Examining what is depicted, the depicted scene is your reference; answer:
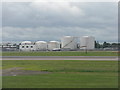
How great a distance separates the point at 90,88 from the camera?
43.8 feet

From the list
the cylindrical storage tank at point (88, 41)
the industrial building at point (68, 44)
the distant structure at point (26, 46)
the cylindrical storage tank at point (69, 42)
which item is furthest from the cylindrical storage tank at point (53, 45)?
the cylindrical storage tank at point (88, 41)

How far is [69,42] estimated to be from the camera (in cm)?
14375

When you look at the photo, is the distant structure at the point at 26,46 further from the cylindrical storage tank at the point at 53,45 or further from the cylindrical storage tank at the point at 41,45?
the cylindrical storage tank at the point at 53,45

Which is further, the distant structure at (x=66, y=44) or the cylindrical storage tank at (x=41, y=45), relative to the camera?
the cylindrical storage tank at (x=41, y=45)

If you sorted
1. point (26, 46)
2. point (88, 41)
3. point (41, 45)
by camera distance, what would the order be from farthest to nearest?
1. point (41, 45)
2. point (26, 46)
3. point (88, 41)

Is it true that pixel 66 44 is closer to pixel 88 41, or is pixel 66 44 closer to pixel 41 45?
pixel 88 41

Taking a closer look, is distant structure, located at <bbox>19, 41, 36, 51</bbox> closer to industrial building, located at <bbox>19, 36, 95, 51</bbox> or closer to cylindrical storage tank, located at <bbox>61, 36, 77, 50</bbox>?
industrial building, located at <bbox>19, 36, 95, 51</bbox>

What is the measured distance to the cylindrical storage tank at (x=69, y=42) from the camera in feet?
468

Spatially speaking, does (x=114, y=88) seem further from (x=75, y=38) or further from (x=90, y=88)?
(x=75, y=38)

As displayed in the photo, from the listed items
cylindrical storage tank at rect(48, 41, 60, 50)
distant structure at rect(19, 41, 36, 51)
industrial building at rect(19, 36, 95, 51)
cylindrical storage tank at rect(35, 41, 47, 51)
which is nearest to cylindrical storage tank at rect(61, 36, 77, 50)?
industrial building at rect(19, 36, 95, 51)

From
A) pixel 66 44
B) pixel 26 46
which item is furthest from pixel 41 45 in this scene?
pixel 66 44

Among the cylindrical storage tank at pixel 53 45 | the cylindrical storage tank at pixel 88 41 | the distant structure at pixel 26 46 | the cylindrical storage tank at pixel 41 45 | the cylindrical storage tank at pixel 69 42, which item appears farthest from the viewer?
the cylindrical storage tank at pixel 53 45

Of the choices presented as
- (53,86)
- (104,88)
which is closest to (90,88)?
(104,88)

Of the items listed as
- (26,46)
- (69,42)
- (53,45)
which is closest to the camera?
(69,42)
